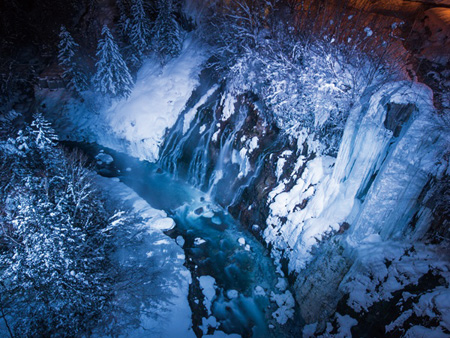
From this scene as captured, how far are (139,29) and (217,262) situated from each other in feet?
59.0

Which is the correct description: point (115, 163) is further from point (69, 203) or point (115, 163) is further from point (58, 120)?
point (69, 203)

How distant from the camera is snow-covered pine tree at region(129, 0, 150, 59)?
56.6ft

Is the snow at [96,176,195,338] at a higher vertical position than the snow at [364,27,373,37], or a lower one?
lower

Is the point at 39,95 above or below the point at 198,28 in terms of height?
below

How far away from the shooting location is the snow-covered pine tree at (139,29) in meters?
17.2

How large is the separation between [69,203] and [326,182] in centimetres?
939

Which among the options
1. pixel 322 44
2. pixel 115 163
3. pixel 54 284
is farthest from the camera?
pixel 115 163

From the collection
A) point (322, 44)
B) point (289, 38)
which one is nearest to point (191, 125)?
point (289, 38)

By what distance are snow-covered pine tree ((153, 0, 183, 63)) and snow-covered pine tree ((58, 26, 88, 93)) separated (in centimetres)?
631

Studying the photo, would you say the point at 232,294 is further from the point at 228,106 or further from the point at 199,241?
the point at 228,106

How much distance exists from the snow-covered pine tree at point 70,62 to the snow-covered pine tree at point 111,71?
1317mm

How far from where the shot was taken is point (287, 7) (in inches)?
516

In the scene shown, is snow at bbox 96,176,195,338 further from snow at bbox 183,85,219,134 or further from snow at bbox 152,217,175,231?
snow at bbox 183,85,219,134

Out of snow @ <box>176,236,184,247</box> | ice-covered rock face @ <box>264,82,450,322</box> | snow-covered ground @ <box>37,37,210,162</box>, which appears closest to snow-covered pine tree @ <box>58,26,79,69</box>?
snow-covered ground @ <box>37,37,210,162</box>
